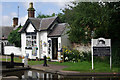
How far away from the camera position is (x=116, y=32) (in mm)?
16734

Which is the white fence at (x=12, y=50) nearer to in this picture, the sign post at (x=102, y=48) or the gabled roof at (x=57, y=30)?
the gabled roof at (x=57, y=30)

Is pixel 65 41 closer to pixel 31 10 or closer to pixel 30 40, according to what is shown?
pixel 30 40

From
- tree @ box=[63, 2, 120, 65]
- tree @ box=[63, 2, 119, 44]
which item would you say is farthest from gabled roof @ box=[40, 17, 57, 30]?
tree @ box=[63, 2, 119, 44]

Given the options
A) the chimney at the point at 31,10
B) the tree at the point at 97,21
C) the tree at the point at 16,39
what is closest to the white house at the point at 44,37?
the chimney at the point at 31,10

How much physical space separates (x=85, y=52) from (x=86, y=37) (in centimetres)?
279

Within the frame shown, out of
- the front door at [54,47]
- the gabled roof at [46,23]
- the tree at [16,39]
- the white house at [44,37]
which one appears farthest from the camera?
the tree at [16,39]

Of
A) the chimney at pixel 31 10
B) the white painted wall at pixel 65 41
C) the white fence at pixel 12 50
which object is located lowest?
the white fence at pixel 12 50

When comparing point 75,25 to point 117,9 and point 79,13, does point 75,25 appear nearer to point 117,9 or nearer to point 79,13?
point 79,13

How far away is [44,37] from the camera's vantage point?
24453 mm

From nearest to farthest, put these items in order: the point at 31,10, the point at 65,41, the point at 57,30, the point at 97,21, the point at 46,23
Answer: the point at 97,21, the point at 65,41, the point at 57,30, the point at 46,23, the point at 31,10

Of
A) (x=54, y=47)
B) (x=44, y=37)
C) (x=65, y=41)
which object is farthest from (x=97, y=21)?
(x=44, y=37)

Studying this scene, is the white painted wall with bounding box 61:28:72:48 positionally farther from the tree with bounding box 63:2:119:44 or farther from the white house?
the tree with bounding box 63:2:119:44

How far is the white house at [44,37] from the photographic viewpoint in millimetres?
22859

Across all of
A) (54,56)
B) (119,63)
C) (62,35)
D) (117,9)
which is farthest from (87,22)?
(54,56)
